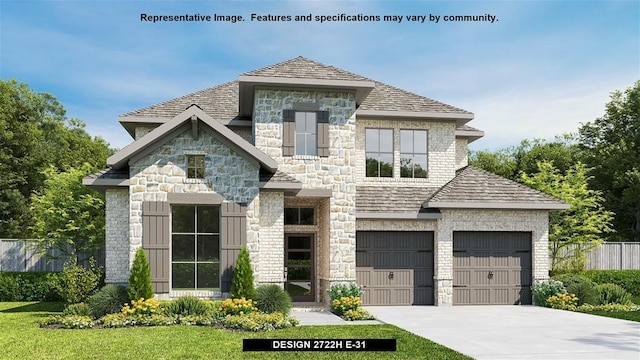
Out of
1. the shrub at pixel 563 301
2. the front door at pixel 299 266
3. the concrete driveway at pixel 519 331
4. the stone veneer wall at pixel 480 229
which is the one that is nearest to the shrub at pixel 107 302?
the front door at pixel 299 266

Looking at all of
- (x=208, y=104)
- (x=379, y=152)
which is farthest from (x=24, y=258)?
(x=379, y=152)

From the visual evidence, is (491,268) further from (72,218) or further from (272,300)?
(72,218)

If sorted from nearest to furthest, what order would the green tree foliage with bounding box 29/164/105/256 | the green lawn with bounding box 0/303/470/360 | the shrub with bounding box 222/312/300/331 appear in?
the green lawn with bounding box 0/303/470/360, the shrub with bounding box 222/312/300/331, the green tree foliage with bounding box 29/164/105/256

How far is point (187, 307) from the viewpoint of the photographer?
1499 centimetres

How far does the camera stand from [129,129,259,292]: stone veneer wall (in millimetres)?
15773

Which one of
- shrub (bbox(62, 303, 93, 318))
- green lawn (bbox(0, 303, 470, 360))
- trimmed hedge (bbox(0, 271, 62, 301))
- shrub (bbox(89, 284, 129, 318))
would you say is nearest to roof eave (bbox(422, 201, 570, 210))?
green lawn (bbox(0, 303, 470, 360))

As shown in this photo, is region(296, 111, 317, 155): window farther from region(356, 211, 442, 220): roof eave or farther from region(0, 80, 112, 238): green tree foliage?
region(0, 80, 112, 238): green tree foliage

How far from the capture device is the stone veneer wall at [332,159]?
17.5 metres

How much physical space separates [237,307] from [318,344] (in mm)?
3607

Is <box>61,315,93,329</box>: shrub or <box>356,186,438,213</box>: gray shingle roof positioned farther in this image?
<box>356,186,438,213</box>: gray shingle roof

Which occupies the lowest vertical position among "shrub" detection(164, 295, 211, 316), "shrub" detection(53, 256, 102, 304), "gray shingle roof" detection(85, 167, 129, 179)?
"shrub" detection(164, 295, 211, 316)

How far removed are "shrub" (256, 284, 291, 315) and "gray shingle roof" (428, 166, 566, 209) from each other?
229 inches

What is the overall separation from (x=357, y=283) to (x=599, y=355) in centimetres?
909

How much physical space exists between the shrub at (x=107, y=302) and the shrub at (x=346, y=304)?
5.59m
